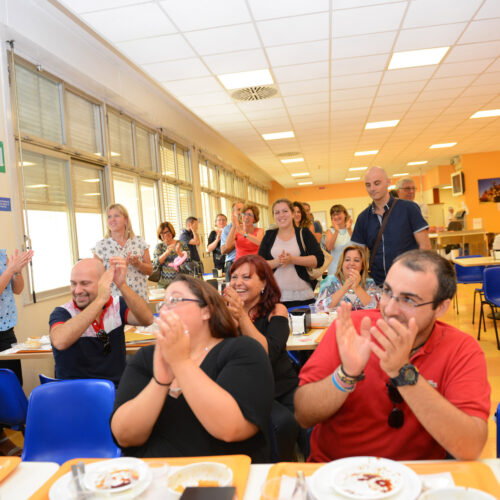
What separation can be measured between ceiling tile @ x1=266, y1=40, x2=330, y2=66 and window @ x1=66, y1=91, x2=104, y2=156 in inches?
88.3

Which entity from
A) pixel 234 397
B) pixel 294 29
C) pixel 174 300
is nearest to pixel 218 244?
pixel 294 29

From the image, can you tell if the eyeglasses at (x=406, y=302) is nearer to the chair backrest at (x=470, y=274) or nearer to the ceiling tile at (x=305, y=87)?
the ceiling tile at (x=305, y=87)

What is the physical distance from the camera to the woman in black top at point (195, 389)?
129 centimetres

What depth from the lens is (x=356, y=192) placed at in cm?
2038

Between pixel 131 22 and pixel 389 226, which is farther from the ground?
pixel 131 22

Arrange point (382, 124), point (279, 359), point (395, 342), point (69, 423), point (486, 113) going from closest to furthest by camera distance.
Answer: point (395, 342), point (69, 423), point (279, 359), point (486, 113), point (382, 124)

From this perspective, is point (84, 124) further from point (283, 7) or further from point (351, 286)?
point (351, 286)

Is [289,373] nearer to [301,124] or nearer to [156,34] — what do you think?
[156,34]

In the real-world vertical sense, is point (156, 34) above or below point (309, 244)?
above

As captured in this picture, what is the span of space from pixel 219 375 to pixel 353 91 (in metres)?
5.88

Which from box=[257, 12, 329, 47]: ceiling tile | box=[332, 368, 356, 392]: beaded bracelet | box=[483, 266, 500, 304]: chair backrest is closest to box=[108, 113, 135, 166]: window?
box=[257, 12, 329, 47]: ceiling tile

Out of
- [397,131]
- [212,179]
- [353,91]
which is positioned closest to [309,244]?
[353,91]

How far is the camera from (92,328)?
2.37 metres

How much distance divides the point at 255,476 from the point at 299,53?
468 centimetres
